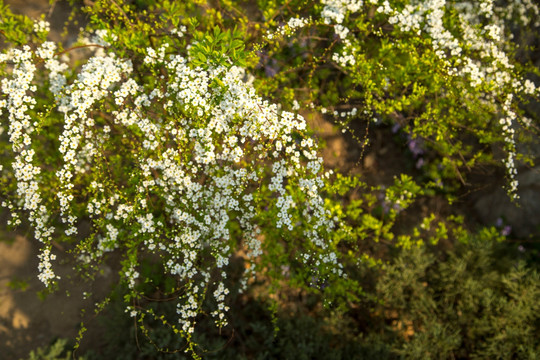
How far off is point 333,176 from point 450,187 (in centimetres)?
254

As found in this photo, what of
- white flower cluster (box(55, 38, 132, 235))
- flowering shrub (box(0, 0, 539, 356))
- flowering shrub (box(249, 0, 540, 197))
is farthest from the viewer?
flowering shrub (box(249, 0, 540, 197))

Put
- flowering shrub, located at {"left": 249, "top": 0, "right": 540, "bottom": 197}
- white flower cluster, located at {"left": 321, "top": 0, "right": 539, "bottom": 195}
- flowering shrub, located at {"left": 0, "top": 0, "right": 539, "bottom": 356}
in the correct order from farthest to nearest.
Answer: flowering shrub, located at {"left": 249, "top": 0, "right": 540, "bottom": 197}
white flower cluster, located at {"left": 321, "top": 0, "right": 539, "bottom": 195}
flowering shrub, located at {"left": 0, "top": 0, "right": 539, "bottom": 356}

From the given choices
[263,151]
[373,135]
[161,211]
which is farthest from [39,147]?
[373,135]

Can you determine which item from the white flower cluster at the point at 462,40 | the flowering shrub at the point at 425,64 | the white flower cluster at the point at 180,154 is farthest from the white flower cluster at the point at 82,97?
the white flower cluster at the point at 462,40

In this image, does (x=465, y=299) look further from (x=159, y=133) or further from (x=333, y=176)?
(x=159, y=133)

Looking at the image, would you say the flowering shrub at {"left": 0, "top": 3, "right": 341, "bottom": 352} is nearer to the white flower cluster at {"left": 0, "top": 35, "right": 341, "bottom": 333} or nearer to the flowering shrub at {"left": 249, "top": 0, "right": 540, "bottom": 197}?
the white flower cluster at {"left": 0, "top": 35, "right": 341, "bottom": 333}

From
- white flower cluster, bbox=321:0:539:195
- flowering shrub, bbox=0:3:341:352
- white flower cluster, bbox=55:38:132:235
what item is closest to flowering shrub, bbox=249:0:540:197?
white flower cluster, bbox=321:0:539:195

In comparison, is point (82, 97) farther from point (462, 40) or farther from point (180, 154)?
point (462, 40)

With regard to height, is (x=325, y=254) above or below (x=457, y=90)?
below

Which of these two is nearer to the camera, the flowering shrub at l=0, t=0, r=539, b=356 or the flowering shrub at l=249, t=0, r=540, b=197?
the flowering shrub at l=0, t=0, r=539, b=356

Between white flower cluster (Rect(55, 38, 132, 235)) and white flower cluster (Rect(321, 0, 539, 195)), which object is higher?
white flower cluster (Rect(321, 0, 539, 195))

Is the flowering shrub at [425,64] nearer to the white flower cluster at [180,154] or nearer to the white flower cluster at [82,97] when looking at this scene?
the white flower cluster at [180,154]

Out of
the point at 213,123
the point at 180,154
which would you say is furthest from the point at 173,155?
the point at 213,123

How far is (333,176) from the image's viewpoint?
20.0 ft
